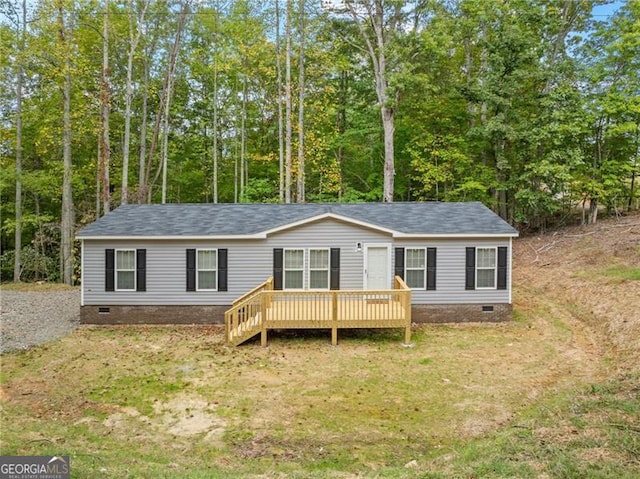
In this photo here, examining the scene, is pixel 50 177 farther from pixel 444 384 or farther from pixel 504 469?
pixel 504 469

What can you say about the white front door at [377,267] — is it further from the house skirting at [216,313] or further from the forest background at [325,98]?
the forest background at [325,98]

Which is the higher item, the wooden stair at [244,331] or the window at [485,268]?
the window at [485,268]

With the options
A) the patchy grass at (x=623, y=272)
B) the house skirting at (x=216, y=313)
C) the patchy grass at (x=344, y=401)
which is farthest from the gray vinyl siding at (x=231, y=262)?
the patchy grass at (x=623, y=272)

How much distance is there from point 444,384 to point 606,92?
19392mm

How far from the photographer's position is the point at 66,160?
1856 centimetres

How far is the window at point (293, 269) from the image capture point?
43.1 feet

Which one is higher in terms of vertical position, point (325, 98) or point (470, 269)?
point (325, 98)

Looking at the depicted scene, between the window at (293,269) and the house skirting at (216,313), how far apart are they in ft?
6.73

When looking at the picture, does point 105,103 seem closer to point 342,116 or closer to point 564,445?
point 342,116

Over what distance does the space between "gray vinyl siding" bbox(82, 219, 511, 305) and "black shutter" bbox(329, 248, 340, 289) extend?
13cm

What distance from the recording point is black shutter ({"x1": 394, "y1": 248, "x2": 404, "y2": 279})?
1313 cm

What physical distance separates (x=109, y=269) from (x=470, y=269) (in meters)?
10.9

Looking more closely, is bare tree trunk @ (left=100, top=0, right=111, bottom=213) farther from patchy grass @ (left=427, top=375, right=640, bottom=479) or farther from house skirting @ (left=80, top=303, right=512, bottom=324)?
patchy grass @ (left=427, top=375, right=640, bottom=479)

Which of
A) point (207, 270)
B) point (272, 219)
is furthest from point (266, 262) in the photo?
point (207, 270)
